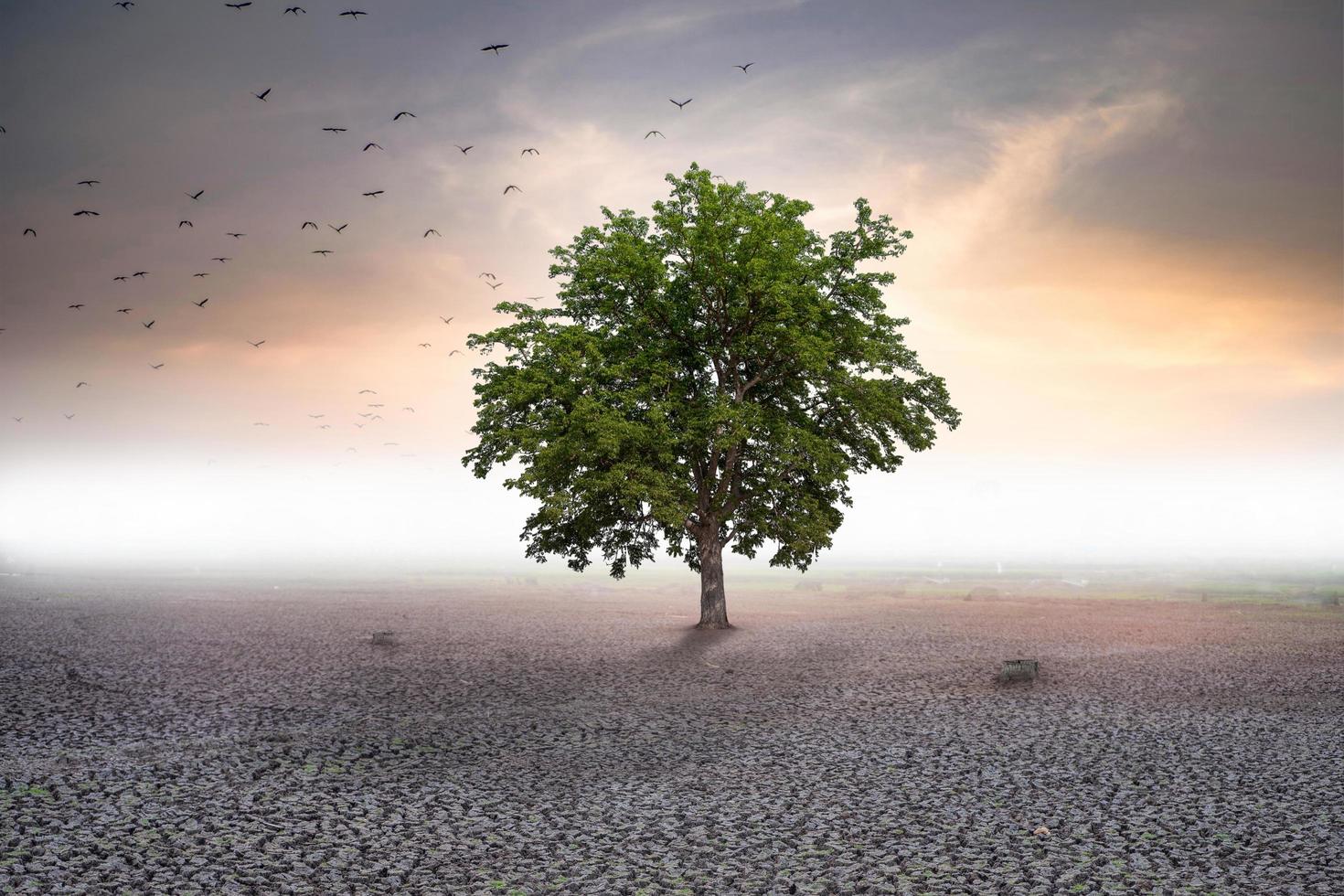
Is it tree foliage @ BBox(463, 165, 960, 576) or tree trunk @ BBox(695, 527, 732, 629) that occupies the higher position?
tree foliage @ BBox(463, 165, 960, 576)

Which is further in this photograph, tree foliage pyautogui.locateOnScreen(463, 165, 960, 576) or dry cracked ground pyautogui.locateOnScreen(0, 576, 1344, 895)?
tree foliage pyautogui.locateOnScreen(463, 165, 960, 576)

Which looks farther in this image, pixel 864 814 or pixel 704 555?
pixel 704 555

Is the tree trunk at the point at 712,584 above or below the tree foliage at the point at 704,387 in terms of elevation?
below

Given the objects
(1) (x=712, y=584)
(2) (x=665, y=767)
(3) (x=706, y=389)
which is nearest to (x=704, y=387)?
(3) (x=706, y=389)

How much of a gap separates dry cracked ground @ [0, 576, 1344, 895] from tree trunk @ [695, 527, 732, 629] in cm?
439

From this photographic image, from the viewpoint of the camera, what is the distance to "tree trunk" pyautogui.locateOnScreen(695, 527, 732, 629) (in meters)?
40.5

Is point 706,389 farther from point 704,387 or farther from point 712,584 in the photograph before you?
point 712,584

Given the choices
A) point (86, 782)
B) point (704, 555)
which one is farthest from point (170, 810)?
point (704, 555)

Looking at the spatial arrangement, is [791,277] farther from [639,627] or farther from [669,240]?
[639,627]

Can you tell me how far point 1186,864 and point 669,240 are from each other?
32.2 meters

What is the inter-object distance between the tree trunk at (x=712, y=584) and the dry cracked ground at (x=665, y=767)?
4.39 m

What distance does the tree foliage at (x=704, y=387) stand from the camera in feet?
118

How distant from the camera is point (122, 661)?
2950 centimetres

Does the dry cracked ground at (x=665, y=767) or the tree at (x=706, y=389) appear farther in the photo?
the tree at (x=706, y=389)
